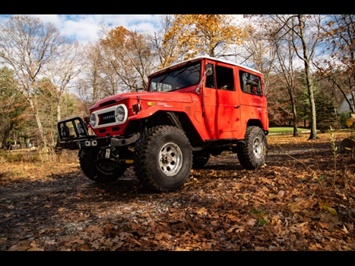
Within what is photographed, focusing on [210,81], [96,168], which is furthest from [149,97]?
[96,168]

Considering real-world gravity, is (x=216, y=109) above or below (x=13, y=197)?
above

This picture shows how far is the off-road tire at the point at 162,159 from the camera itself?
3.93m

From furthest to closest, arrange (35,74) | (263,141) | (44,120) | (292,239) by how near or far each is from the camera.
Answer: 1. (44,120)
2. (35,74)
3. (263,141)
4. (292,239)

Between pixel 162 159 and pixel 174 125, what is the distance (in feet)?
2.64

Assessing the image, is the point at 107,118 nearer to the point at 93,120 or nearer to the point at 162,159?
the point at 93,120

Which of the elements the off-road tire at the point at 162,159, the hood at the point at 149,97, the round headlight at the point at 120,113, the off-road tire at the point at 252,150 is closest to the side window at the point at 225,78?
the hood at the point at 149,97

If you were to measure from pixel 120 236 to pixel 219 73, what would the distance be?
4.36 m

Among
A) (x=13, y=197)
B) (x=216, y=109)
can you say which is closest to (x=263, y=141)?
(x=216, y=109)

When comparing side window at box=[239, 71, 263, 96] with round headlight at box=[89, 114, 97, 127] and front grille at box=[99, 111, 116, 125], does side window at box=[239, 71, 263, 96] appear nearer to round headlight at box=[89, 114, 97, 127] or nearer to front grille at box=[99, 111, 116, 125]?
front grille at box=[99, 111, 116, 125]

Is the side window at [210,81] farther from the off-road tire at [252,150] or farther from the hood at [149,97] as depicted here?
the off-road tire at [252,150]
